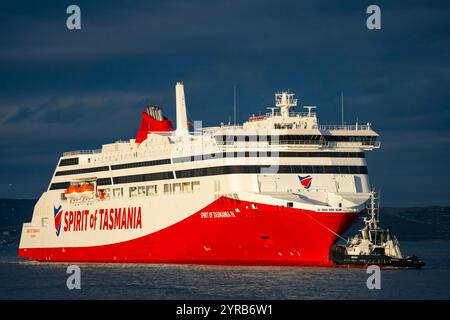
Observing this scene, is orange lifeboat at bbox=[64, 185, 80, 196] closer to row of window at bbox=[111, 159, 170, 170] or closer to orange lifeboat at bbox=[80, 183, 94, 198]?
orange lifeboat at bbox=[80, 183, 94, 198]

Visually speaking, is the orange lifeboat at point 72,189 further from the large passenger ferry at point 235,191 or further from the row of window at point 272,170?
the row of window at point 272,170

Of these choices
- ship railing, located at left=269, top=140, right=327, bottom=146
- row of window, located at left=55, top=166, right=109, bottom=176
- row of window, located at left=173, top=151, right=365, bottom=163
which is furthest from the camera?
row of window, located at left=55, top=166, right=109, bottom=176

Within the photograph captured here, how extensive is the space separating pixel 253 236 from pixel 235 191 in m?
3.04

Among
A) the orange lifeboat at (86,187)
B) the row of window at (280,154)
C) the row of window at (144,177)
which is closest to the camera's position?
the row of window at (280,154)

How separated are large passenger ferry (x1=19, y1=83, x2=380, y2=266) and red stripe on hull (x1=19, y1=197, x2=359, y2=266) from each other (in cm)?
6

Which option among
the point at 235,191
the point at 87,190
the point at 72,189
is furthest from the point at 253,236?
the point at 72,189

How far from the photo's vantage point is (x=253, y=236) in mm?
63594

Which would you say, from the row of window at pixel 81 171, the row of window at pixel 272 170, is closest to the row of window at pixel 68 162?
the row of window at pixel 81 171

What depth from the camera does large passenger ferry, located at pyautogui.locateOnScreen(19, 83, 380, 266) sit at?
6269 centimetres

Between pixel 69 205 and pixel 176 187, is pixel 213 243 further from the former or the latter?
pixel 69 205

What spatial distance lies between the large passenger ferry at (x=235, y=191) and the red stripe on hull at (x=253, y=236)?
0.21 ft

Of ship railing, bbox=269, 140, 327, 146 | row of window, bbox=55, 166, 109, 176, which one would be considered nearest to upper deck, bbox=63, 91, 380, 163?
ship railing, bbox=269, 140, 327, 146

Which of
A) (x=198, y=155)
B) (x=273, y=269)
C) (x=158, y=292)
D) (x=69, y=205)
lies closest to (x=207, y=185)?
(x=198, y=155)

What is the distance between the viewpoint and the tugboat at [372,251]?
214ft
